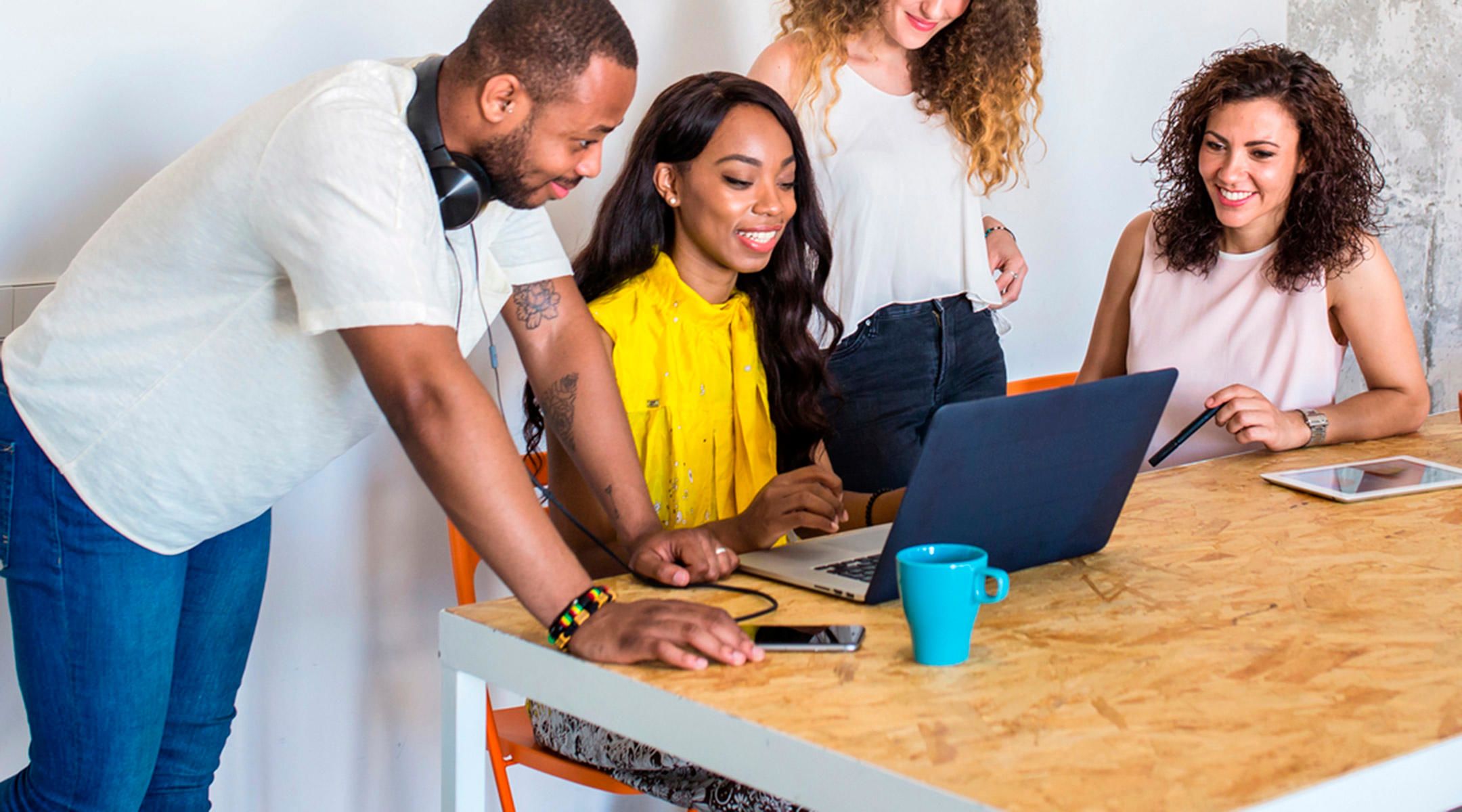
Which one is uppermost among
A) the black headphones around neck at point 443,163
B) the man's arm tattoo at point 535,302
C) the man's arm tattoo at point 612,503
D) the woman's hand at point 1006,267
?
the black headphones around neck at point 443,163

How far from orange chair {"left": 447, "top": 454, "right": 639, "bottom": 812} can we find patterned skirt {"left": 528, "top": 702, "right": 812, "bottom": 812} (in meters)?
0.07

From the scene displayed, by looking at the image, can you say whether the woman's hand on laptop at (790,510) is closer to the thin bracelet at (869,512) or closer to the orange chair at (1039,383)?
the thin bracelet at (869,512)

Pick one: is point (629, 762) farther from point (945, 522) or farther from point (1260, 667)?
point (1260, 667)

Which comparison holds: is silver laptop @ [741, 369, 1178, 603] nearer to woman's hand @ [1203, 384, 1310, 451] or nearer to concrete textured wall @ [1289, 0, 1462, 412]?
woman's hand @ [1203, 384, 1310, 451]

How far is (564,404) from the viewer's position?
1.62m

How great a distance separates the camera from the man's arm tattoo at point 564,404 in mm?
1618

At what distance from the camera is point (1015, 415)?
3.95ft

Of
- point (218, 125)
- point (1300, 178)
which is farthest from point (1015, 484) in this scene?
point (218, 125)

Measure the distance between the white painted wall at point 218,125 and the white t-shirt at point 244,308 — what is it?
57 centimetres

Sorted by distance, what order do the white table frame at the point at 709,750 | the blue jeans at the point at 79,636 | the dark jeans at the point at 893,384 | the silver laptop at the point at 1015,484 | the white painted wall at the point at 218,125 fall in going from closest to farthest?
the white table frame at the point at 709,750, the silver laptop at the point at 1015,484, the blue jeans at the point at 79,636, the white painted wall at the point at 218,125, the dark jeans at the point at 893,384

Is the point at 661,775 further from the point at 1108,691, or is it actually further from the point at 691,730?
the point at 1108,691

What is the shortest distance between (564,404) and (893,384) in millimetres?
803

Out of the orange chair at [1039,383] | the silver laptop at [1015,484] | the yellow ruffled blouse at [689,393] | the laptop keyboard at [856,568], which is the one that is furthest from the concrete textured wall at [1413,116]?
the laptop keyboard at [856,568]

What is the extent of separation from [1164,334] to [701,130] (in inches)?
36.0
